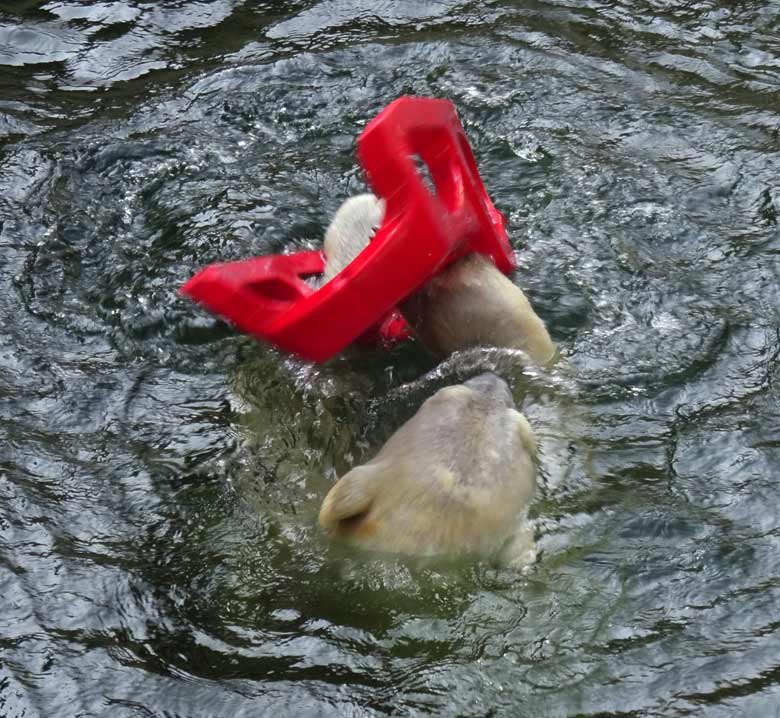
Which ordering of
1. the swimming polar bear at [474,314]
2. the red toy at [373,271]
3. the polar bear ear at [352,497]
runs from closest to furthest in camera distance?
the polar bear ear at [352,497]
the red toy at [373,271]
the swimming polar bear at [474,314]

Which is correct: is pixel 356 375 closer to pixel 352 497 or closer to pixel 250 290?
pixel 250 290

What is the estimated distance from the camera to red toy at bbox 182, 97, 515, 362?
4.23m

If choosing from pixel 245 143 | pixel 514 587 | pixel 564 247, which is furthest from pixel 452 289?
pixel 245 143

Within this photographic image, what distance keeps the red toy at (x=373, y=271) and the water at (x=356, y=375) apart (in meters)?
0.42

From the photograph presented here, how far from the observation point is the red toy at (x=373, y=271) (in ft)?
13.9

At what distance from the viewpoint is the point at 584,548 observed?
12.8 feet

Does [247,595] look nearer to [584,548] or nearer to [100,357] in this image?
[584,548]

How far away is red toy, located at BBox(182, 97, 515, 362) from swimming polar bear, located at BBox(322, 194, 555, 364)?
0.17 meters

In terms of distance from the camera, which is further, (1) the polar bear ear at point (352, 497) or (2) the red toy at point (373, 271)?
(2) the red toy at point (373, 271)

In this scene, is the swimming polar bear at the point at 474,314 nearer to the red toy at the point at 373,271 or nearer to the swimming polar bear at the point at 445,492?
the red toy at the point at 373,271

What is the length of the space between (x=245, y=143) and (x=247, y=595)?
3.41 metres

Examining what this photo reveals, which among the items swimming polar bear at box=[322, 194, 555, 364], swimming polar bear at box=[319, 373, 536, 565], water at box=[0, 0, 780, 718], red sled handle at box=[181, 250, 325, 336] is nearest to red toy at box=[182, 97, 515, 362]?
red sled handle at box=[181, 250, 325, 336]

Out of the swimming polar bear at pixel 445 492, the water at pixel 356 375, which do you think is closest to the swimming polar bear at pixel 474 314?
the water at pixel 356 375

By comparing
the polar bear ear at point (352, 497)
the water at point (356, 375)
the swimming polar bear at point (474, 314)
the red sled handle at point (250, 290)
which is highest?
the red sled handle at point (250, 290)
